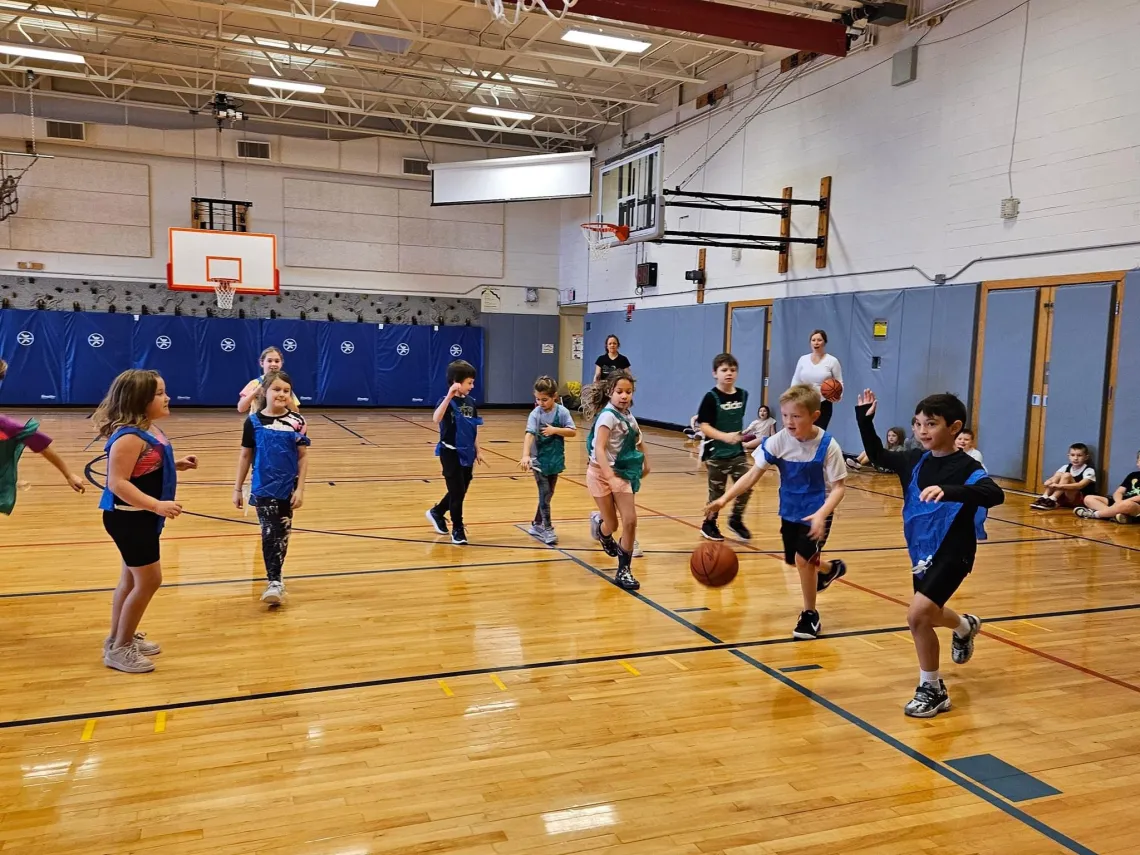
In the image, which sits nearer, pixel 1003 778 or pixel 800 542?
pixel 1003 778

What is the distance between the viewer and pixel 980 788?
289 centimetres

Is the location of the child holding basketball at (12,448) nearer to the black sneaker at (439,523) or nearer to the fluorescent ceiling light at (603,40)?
the black sneaker at (439,523)

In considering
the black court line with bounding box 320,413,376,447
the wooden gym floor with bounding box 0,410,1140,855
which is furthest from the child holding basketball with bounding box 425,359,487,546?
the black court line with bounding box 320,413,376,447

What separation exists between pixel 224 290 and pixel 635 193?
882cm

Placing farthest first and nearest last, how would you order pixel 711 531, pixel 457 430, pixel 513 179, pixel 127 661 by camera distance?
pixel 513 179, pixel 711 531, pixel 457 430, pixel 127 661

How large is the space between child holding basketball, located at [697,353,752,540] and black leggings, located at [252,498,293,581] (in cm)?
303

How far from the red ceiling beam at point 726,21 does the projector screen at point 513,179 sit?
6.13 metres

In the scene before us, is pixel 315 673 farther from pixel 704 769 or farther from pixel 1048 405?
pixel 1048 405

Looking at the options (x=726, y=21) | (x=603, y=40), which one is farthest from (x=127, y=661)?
(x=603, y=40)

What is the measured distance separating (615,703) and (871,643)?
159 centimetres

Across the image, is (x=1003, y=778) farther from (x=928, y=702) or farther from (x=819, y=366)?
(x=819, y=366)

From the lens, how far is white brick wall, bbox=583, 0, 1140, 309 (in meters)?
8.63

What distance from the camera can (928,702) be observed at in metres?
3.48

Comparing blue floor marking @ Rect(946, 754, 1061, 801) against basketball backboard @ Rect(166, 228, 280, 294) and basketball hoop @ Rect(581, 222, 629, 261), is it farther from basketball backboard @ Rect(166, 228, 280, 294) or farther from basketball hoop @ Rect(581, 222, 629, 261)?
basketball backboard @ Rect(166, 228, 280, 294)
